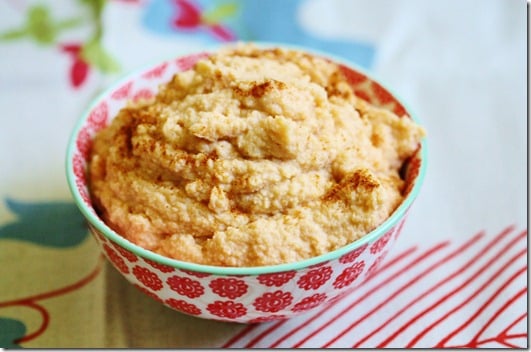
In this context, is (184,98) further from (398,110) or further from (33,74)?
(33,74)

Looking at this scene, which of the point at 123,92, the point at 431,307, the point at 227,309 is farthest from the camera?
the point at 123,92

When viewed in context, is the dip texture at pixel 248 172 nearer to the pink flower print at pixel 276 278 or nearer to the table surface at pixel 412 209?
the pink flower print at pixel 276 278

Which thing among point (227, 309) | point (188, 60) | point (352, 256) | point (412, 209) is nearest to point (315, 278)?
point (352, 256)

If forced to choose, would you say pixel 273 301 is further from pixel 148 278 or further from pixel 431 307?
pixel 431 307

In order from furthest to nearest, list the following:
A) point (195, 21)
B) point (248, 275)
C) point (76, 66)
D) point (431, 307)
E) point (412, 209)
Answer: point (195, 21)
point (76, 66)
point (412, 209)
point (431, 307)
point (248, 275)

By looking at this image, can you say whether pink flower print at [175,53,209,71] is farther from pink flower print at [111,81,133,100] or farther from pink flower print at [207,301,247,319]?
pink flower print at [207,301,247,319]

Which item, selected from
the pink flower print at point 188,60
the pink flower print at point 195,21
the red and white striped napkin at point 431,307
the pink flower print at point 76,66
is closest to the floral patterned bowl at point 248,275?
the red and white striped napkin at point 431,307

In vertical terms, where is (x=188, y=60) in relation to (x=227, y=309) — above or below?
above
